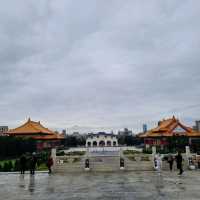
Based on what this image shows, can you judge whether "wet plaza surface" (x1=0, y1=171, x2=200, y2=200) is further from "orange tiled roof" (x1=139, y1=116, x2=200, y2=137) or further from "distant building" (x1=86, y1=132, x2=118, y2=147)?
"distant building" (x1=86, y1=132, x2=118, y2=147)

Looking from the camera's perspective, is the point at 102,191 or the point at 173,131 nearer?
the point at 102,191

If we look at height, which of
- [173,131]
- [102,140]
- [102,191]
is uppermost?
[102,140]

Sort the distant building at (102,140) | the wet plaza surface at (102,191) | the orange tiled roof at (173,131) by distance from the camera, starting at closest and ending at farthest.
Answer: the wet plaza surface at (102,191) → the orange tiled roof at (173,131) → the distant building at (102,140)

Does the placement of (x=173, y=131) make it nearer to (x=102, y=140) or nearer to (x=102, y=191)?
(x=102, y=191)

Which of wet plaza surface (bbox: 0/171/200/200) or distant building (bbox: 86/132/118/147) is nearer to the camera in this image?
wet plaza surface (bbox: 0/171/200/200)

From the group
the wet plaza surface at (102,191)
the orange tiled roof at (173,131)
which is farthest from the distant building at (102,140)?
the wet plaza surface at (102,191)

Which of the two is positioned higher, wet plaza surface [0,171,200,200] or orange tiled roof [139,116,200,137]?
orange tiled roof [139,116,200,137]

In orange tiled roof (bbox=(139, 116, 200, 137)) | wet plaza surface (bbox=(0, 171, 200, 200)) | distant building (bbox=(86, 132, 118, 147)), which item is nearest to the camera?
wet plaza surface (bbox=(0, 171, 200, 200))

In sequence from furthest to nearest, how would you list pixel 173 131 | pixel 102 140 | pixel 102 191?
pixel 102 140
pixel 173 131
pixel 102 191

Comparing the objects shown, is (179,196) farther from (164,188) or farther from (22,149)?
(22,149)

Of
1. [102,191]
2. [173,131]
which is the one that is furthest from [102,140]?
[102,191]

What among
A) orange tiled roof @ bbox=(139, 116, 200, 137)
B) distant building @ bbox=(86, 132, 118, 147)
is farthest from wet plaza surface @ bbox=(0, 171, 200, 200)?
distant building @ bbox=(86, 132, 118, 147)

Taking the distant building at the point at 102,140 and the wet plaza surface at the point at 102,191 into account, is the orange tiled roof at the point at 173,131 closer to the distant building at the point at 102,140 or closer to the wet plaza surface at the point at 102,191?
the wet plaza surface at the point at 102,191

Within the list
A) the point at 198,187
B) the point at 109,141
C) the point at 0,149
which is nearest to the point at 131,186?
the point at 198,187
